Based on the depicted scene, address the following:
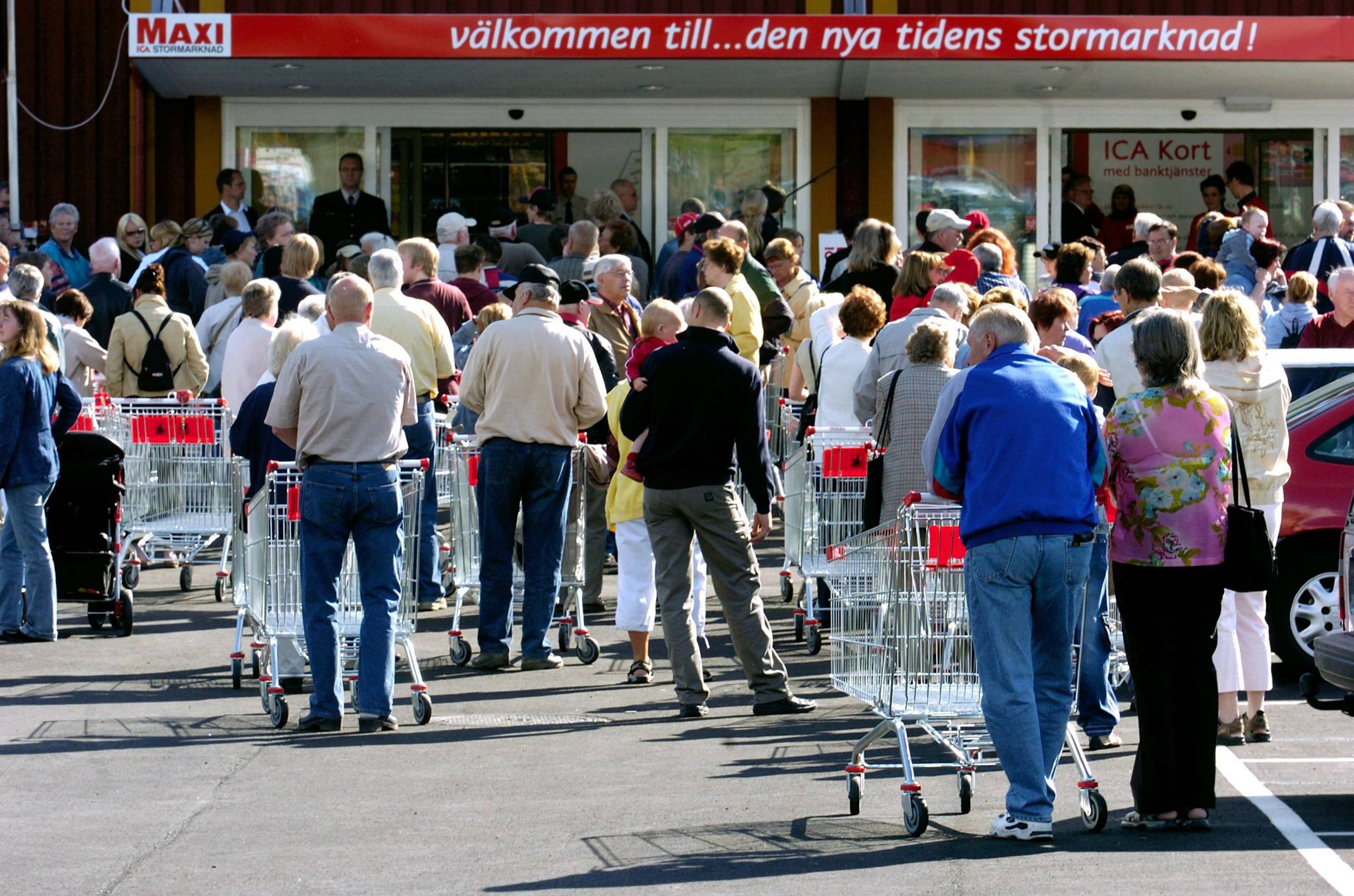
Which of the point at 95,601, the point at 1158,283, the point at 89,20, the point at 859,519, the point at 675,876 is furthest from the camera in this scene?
the point at 89,20

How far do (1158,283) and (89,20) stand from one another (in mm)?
14270

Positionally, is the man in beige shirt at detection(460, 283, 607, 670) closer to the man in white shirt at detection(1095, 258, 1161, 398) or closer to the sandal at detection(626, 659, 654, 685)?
the sandal at detection(626, 659, 654, 685)

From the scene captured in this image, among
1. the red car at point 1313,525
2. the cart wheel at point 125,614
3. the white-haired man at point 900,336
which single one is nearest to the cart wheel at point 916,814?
the white-haired man at point 900,336

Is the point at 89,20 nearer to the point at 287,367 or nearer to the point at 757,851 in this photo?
the point at 287,367

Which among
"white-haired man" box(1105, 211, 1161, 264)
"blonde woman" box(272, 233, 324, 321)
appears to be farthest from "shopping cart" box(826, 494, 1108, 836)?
"white-haired man" box(1105, 211, 1161, 264)

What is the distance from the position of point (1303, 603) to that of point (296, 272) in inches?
284

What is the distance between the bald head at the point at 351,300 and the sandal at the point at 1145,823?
421 cm

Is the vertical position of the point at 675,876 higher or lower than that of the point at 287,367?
lower

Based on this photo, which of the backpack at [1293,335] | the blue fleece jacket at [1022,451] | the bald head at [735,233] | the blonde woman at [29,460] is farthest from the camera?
the bald head at [735,233]

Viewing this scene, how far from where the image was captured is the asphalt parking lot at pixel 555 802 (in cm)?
675

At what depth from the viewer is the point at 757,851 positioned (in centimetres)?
712

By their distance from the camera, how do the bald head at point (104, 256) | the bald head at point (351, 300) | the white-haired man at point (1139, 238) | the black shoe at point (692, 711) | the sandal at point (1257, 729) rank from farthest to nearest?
the white-haired man at point (1139, 238)
the bald head at point (104, 256)
the black shoe at point (692, 711)
the bald head at point (351, 300)
the sandal at point (1257, 729)

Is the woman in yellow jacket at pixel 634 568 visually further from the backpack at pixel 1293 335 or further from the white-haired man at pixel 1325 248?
the white-haired man at pixel 1325 248

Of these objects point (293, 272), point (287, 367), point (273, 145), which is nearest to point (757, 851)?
point (287, 367)
